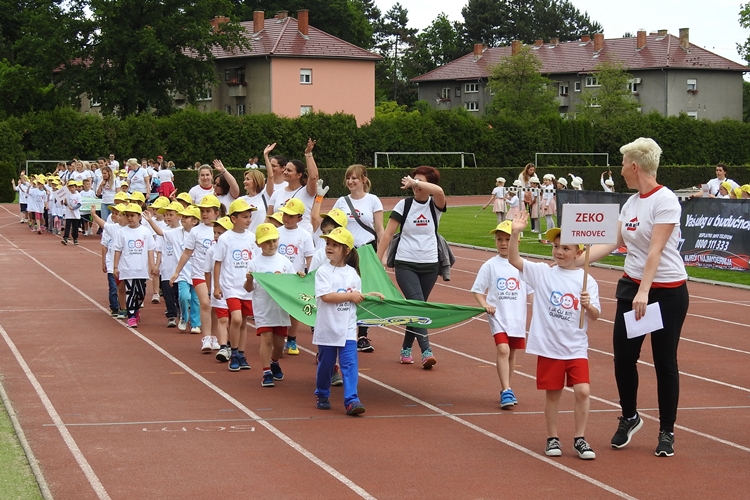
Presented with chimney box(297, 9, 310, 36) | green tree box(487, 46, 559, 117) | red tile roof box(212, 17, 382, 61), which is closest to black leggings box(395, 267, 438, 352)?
red tile roof box(212, 17, 382, 61)

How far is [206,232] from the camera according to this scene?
12.6 metres

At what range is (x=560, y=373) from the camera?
7.75 m

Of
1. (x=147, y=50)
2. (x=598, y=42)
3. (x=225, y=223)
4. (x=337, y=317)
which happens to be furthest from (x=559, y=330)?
(x=598, y=42)

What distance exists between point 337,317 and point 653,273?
2.90 m

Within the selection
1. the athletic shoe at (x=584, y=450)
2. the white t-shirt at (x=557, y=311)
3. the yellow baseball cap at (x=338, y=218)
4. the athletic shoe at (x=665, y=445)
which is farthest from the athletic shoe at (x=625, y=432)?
the yellow baseball cap at (x=338, y=218)

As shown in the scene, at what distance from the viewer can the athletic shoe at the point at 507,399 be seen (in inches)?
369

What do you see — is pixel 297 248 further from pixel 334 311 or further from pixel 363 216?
pixel 334 311

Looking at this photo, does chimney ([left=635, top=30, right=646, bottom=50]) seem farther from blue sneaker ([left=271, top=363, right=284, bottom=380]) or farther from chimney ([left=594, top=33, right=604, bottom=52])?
blue sneaker ([left=271, top=363, right=284, bottom=380])

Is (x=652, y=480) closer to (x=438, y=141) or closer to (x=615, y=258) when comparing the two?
(x=615, y=258)

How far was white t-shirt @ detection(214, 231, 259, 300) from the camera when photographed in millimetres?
11273

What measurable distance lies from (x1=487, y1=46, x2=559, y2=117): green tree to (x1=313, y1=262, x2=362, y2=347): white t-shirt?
247ft

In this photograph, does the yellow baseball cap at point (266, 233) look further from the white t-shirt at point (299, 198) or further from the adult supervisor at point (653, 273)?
the adult supervisor at point (653, 273)

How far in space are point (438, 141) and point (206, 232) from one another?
5371cm

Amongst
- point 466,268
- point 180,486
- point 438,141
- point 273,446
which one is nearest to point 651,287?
point 273,446
